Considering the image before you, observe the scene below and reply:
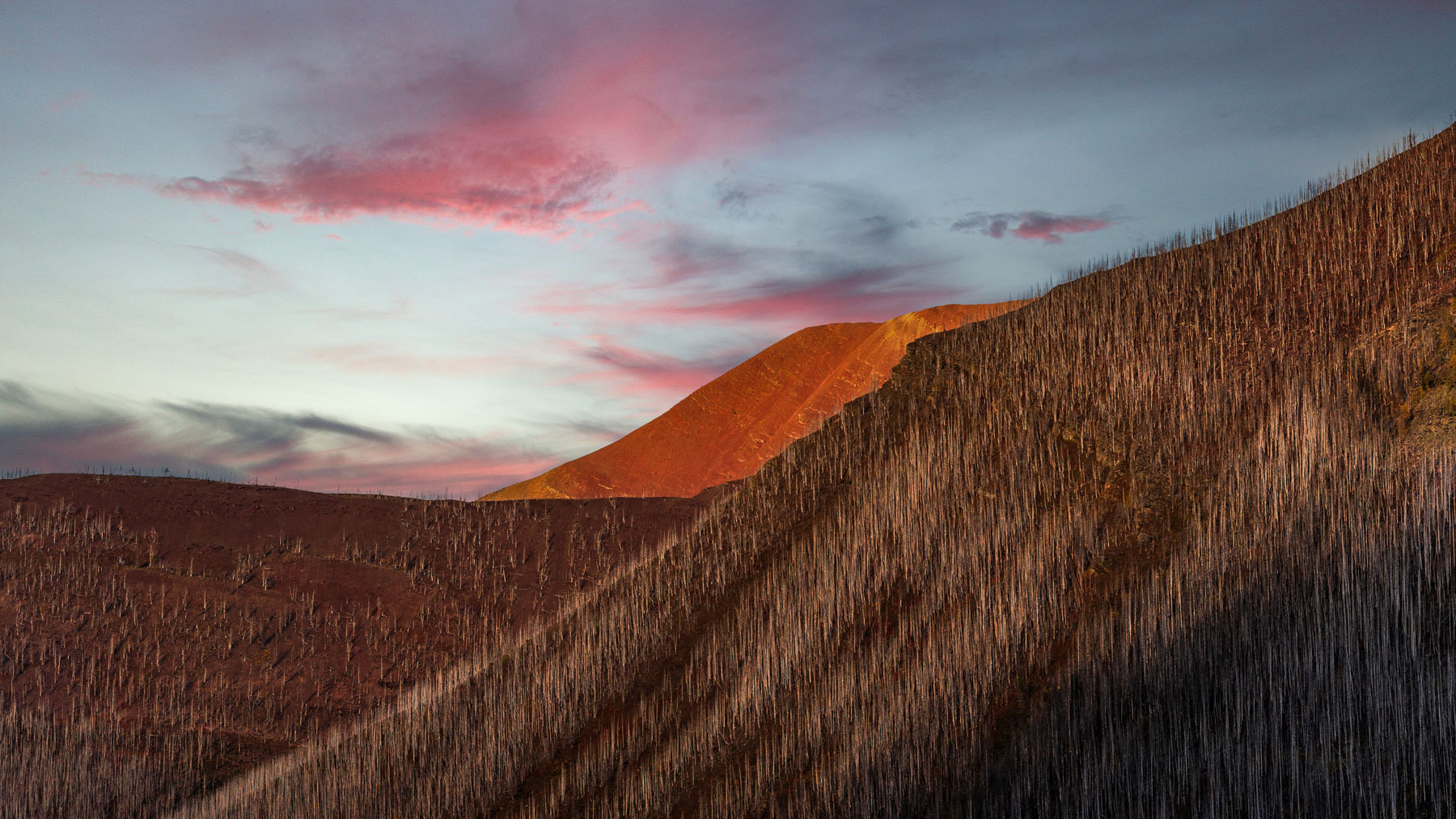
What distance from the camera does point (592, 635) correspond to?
1672 cm

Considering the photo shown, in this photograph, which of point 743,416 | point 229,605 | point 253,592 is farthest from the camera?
point 743,416

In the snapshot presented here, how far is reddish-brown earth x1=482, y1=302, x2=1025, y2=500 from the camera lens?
5350cm

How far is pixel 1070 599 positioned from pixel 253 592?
65.3 feet

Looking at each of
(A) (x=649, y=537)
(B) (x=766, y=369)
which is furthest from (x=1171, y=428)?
(B) (x=766, y=369)

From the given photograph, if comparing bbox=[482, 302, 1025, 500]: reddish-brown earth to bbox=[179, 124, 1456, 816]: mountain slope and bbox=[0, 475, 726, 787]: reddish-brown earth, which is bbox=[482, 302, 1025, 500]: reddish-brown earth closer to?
bbox=[0, 475, 726, 787]: reddish-brown earth

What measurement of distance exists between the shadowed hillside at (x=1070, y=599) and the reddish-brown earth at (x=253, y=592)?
7.13 ft

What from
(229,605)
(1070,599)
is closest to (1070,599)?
(1070,599)

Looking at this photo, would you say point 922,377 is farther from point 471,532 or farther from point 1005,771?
point 471,532

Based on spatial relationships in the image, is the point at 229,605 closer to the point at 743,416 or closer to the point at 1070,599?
the point at 1070,599

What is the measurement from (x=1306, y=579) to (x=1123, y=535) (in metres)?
2.43

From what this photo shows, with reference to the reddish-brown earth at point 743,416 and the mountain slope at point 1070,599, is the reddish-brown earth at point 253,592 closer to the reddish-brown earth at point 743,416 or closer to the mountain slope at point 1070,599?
the mountain slope at point 1070,599

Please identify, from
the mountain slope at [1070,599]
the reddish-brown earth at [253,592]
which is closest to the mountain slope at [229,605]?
the reddish-brown earth at [253,592]

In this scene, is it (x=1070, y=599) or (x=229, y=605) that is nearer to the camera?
(x=1070, y=599)

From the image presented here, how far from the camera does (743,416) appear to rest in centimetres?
5944
